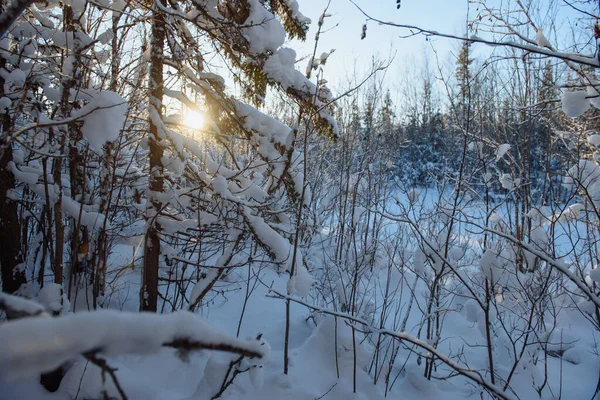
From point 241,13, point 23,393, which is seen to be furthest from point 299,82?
point 23,393

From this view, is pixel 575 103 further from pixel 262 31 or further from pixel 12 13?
pixel 262 31

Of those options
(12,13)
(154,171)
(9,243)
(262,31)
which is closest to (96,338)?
(12,13)

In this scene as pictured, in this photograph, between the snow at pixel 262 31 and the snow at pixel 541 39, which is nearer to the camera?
the snow at pixel 541 39

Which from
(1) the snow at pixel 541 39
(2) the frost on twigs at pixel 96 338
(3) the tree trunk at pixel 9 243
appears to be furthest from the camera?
(3) the tree trunk at pixel 9 243

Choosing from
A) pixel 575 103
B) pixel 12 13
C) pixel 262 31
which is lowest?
pixel 12 13

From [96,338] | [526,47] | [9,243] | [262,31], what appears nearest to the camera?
[96,338]

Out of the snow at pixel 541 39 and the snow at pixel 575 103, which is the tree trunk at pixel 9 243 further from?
the snow at pixel 575 103

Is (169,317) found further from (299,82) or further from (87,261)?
(87,261)

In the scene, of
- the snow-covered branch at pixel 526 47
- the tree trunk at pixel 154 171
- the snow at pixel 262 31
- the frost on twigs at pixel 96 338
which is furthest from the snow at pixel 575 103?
the tree trunk at pixel 154 171

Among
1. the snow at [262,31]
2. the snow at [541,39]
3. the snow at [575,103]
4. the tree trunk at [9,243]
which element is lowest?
the tree trunk at [9,243]

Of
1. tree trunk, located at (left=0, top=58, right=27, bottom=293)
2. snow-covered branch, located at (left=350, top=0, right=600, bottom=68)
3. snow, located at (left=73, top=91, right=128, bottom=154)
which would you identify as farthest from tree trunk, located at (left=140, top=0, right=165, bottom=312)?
snow-covered branch, located at (left=350, top=0, right=600, bottom=68)

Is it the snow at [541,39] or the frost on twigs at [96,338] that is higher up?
the snow at [541,39]

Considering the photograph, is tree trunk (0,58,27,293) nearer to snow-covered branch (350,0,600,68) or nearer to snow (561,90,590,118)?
snow-covered branch (350,0,600,68)

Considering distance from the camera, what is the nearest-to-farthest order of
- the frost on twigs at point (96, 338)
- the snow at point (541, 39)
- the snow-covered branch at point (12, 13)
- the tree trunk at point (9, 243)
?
the frost on twigs at point (96, 338) < the snow-covered branch at point (12, 13) < the snow at point (541, 39) < the tree trunk at point (9, 243)
